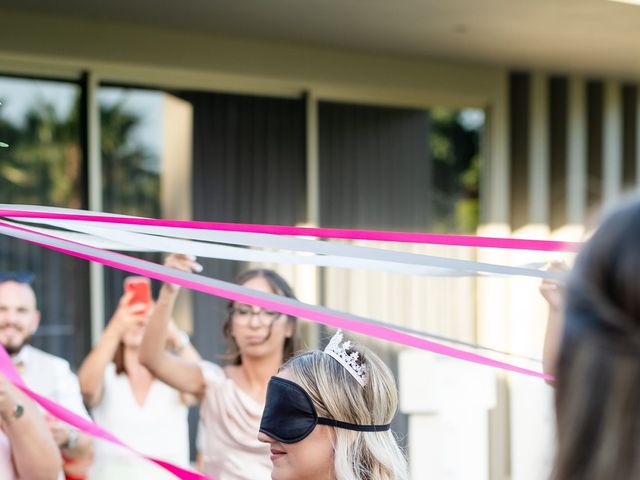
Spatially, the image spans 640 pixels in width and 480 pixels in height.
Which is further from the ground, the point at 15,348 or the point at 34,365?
the point at 15,348

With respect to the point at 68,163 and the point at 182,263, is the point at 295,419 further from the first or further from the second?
the point at 68,163

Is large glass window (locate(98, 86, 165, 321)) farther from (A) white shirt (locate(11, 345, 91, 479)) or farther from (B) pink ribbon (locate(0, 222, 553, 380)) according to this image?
(B) pink ribbon (locate(0, 222, 553, 380))

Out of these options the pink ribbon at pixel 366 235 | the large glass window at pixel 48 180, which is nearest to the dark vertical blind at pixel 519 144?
the large glass window at pixel 48 180

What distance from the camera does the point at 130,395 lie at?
15.0ft

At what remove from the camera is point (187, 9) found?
17.6 feet

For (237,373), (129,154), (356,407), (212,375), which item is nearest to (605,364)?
(356,407)

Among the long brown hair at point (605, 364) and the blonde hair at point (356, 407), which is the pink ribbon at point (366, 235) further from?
the long brown hair at point (605, 364)

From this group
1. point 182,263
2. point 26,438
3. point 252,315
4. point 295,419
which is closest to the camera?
point 295,419

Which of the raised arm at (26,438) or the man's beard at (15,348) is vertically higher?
the man's beard at (15,348)

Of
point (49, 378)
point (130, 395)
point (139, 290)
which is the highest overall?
point (139, 290)

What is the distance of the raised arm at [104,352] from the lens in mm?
4457

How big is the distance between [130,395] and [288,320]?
3.79 ft

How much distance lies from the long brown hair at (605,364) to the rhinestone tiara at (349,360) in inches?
51.2

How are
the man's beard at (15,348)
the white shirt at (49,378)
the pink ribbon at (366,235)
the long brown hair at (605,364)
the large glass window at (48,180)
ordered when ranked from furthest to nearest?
the large glass window at (48,180), the white shirt at (49,378), the man's beard at (15,348), the pink ribbon at (366,235), the long brown hair at (605,364)
